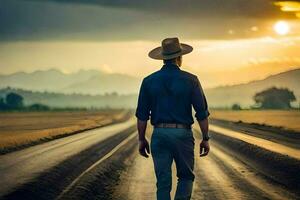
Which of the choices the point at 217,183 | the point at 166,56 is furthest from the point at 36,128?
the point at 166,56

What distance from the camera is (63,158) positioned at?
19.8 metres

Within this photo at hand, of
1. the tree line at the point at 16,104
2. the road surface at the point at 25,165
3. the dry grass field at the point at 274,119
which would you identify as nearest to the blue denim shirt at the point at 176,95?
the road surface at the point at 25,165

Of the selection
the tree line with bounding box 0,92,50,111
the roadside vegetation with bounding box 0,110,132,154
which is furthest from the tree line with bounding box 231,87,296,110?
the roadside vegetation with bounding box 0,110,132,154

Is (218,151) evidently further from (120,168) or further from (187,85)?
(187,85)

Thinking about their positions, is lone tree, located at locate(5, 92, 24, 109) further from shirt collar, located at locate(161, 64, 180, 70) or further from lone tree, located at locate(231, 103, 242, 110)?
shirt collar, located at locate(161, 64, 180, 70)

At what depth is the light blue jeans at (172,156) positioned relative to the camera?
754 cm

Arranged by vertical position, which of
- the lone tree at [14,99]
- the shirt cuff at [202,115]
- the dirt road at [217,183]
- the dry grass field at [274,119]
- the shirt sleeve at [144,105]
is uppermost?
the lone tree at [14,99]

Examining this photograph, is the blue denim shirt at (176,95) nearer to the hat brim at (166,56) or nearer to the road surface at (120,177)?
the hat brim at (166,56)

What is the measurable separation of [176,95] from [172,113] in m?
0.22

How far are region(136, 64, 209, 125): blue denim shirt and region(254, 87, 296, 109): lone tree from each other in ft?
483

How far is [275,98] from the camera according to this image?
6078 inches

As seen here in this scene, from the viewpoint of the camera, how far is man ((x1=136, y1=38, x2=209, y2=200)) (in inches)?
297

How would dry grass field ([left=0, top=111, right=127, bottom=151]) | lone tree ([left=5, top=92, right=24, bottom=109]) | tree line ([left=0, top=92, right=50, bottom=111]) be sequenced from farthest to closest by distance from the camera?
lone tree ([left=5, top=92, right=24, bottom=109]), tree line ([left=0, top=92, right=50, bottom=111]), dry grass field ([left=0, top=111, right=127, bottom=151])

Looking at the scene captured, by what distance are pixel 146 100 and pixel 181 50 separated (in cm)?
74
